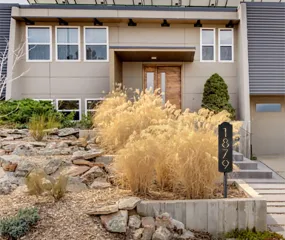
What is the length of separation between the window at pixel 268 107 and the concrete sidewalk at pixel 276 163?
198cm

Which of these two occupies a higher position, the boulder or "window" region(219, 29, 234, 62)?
"window" region(219, 29, 234, 62)

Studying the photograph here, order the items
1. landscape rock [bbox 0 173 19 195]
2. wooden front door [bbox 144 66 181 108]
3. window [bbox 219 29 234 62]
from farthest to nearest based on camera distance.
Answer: wooden front door [bbox 144 66 181 108] → window [bbox 219 29 234 62] → landscape rock [bbox 0 173 19 195]

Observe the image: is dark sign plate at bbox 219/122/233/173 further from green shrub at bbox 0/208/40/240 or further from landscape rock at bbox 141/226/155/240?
green shrub at bbox 0/208/40/240

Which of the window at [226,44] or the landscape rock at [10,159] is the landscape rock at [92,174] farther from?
the window at [226,44]

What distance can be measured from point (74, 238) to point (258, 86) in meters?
9.42

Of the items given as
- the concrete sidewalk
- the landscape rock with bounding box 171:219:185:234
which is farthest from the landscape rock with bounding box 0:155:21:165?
the concrete sidewalk

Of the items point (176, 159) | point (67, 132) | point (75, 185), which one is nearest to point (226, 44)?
point (67, 132)

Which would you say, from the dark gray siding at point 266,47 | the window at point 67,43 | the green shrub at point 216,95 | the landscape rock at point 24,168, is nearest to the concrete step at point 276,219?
the landscape rock at point 24,168

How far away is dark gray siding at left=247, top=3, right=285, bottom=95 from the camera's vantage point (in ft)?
34.6

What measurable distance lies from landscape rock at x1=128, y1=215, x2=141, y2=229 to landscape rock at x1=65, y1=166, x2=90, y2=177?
1457 millimetres

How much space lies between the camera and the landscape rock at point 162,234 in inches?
132

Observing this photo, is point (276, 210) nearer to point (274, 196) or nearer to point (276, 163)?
point (274, 196)

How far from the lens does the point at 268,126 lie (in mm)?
11508

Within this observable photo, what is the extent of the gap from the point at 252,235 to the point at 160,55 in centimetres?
779
